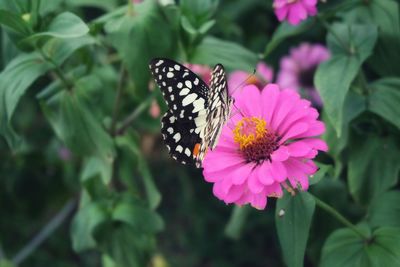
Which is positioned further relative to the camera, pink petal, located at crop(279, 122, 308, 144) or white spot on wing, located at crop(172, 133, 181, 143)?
white spot on wing, located at crop(172, 133, 181, 143)

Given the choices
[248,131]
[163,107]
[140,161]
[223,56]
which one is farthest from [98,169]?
[248,131]

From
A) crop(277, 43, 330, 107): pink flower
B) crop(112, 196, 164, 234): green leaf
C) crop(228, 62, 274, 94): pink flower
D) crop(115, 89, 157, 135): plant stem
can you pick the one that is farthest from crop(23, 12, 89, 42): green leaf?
crop(277, 43, 330, 107): pink flower

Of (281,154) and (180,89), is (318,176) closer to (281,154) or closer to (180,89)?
(281,154)

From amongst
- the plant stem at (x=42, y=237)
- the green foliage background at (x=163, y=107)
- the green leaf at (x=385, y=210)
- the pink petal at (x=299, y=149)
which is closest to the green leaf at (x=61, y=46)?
the green foliage background at (x=163, y=107)

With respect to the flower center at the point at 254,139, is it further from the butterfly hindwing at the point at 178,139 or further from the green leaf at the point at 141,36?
the green leaf at the point at 141,36

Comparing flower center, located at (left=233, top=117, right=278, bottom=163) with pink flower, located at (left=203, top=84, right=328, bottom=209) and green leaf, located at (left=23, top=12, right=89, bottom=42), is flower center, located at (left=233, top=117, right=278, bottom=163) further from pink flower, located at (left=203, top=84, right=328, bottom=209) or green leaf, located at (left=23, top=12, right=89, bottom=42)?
green leaf, located at (left=23, top=12, right=89, bottom=42)

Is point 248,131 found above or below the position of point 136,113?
above
